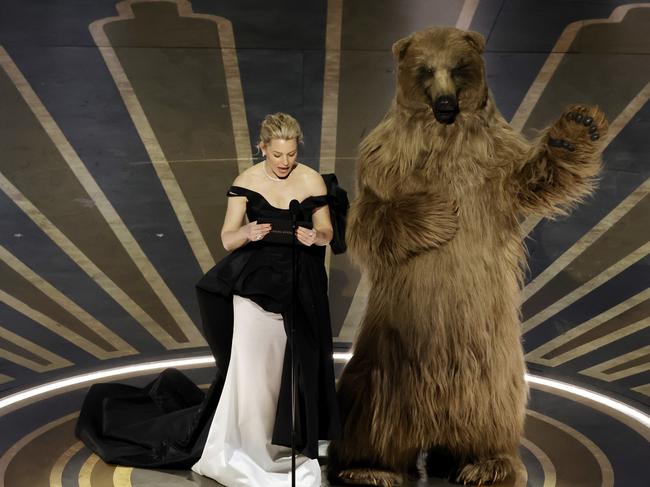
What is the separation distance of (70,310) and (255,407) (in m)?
2.60

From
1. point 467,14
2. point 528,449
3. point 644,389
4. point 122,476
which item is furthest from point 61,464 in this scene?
point 467,14

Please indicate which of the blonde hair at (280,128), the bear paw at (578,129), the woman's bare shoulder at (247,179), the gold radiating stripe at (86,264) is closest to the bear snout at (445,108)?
the bear paw at (578,129)

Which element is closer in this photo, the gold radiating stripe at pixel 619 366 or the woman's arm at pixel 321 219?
the woman's arm at pixel 321 219

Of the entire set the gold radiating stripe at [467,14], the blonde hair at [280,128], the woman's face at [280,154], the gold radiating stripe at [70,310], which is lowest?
the gold radiating stripe at [70,310]

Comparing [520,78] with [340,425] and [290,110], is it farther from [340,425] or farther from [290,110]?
[340,425]

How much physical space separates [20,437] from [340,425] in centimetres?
164

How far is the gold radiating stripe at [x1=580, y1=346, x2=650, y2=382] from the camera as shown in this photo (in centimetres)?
625

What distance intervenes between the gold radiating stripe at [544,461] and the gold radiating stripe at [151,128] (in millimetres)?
2757

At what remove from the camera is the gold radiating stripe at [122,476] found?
496 cm

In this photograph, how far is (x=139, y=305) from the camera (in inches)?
283

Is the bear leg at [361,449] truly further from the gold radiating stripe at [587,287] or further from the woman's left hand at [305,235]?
the gold radiating stripe at [587,287]

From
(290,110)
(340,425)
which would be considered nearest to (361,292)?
(290,110)

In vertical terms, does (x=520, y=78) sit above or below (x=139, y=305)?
above

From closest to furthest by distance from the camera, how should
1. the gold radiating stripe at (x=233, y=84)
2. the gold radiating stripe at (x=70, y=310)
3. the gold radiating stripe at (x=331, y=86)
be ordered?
1. the gold radiating stripe at (x=70, y=310)
2. the gold radiating stripe at (x=331, y=86)
3. the gold radiating stripe at (x=233, y=84)
